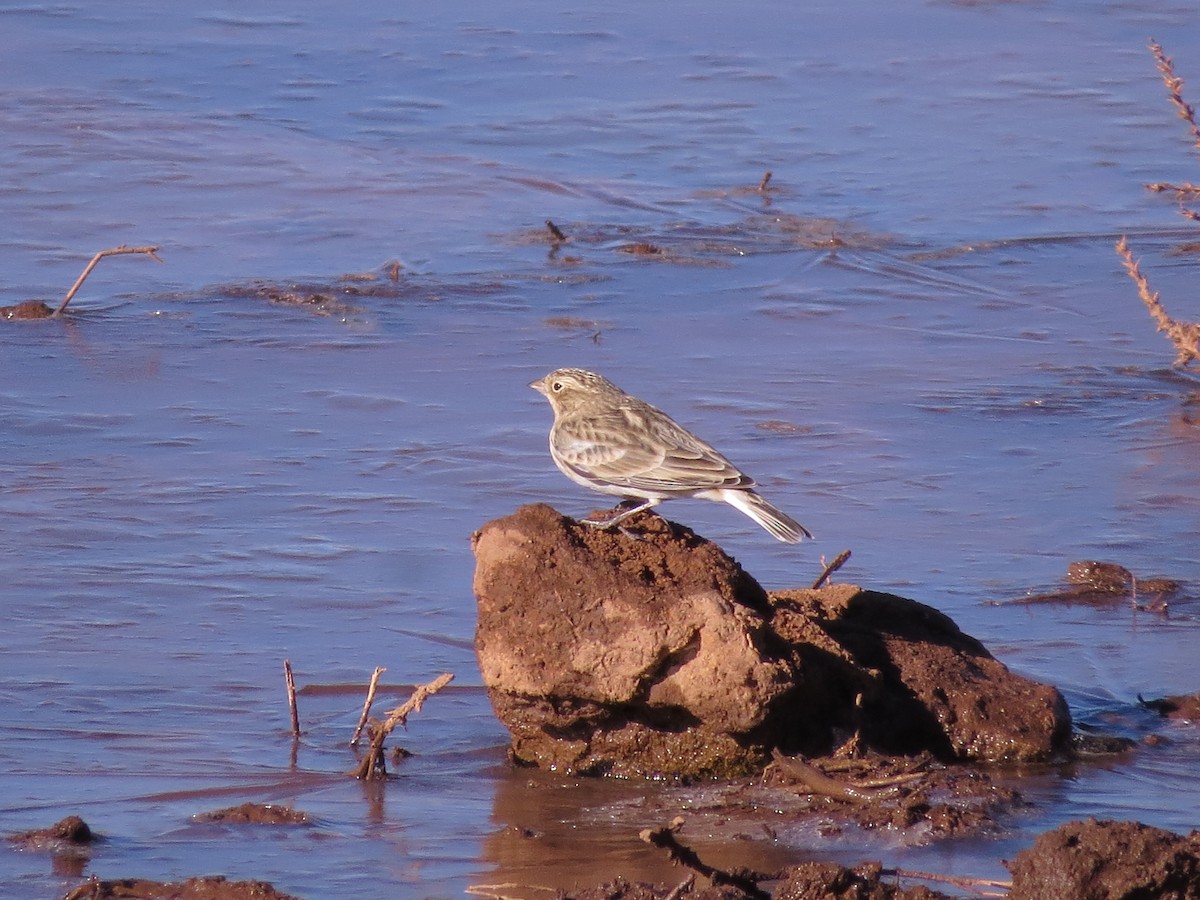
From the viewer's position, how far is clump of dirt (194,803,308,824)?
5840mm

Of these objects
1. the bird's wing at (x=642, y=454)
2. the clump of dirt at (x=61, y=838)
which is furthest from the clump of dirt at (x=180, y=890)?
the bird's wing at (x=642, y=454)

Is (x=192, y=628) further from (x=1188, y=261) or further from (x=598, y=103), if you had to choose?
(x=598, y=103)

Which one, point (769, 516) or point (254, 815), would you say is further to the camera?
point (769, 516)

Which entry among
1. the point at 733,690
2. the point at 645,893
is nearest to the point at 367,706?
the point at 733,690

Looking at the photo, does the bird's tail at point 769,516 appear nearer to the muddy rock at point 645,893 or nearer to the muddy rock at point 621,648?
the muddy rock at point 621,648

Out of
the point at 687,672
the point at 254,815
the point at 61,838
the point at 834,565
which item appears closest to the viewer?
the point at 61,838

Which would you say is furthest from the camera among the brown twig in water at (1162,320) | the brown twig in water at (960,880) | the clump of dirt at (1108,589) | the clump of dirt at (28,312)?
the clump of dirt at (28,312)

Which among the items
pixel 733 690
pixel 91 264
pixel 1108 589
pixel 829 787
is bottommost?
pixel 1108 589

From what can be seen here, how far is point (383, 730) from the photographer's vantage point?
6145mm

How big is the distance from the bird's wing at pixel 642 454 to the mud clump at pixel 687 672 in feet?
0.72

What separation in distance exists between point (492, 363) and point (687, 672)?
543 centimetres

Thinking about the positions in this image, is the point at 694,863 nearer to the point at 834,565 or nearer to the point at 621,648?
the point at 621,648

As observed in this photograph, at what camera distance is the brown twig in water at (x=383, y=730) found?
6.09 meters

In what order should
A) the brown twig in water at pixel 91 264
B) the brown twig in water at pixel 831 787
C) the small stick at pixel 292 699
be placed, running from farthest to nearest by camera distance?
the brown twig in water at pixel 91 264 < the small stick at pixel 292 699 < the brown twig in water at pixel 831 787
